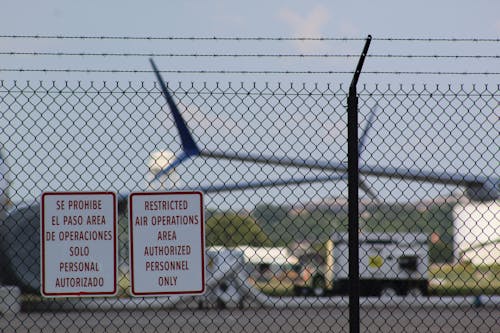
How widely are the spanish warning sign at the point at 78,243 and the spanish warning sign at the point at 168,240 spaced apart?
0.17m

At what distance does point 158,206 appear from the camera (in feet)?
19.2

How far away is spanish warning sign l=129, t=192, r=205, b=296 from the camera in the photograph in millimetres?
5820

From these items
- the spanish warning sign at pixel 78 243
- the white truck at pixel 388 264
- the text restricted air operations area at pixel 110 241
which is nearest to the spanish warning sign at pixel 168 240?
the text restricted air operations area at pixel 110 241

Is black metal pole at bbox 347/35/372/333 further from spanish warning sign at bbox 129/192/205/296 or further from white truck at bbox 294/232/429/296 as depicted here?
white truck at bbox 294/232/429/296

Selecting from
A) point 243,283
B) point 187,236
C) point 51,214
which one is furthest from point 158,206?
point 243,283

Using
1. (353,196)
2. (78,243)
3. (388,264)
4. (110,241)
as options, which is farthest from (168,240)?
(388,264)

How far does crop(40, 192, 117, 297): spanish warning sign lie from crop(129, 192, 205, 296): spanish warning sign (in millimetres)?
169

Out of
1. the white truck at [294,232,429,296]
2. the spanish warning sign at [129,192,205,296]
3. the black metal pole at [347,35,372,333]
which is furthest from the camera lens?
the white truck at [294,232,429,296]

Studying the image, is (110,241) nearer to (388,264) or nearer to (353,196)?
(353,196)

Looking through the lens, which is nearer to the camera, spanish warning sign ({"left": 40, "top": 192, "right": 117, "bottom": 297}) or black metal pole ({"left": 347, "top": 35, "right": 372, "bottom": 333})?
spanish warning sign ({"left": 40, "top": 192, "right": 117, "bottom": 297})

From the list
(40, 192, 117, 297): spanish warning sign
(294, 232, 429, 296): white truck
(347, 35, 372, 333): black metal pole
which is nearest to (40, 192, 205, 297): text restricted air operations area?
(40, 192, 117, 297): spanish warning sign

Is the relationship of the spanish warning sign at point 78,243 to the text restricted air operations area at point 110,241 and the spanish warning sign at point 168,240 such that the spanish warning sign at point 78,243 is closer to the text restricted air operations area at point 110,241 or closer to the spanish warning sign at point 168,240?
the text restricted air operations area at point 110,241

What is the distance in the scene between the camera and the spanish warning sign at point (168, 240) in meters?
5.82

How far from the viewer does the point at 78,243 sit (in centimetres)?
585
